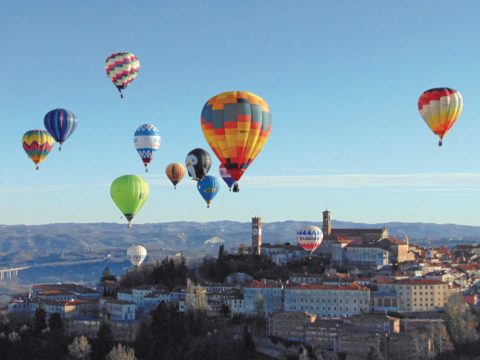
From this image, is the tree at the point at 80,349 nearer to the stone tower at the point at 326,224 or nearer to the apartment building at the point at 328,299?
the apartment building at the point at 328,299

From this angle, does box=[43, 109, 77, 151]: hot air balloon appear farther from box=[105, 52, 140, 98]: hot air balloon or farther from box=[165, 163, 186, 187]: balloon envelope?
box=[165, 163, 186, 187]: balloon envelope

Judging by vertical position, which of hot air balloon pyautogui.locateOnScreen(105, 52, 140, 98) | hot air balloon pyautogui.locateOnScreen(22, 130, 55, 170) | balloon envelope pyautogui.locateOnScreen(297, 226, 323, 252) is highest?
hot air balloon pyautogui.locateOnScreen(105, 52, 140, 98)

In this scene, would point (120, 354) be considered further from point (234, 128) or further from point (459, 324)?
point (234, 128)

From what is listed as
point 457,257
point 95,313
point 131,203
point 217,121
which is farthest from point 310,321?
point 457,257

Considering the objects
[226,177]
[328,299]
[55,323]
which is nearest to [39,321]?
[55,323]

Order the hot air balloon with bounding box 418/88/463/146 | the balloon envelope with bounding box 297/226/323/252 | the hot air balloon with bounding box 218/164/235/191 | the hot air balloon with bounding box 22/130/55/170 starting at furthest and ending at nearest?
the balloon envelope with bounding box 297/226/323/252
the hot air balloon with bounding box 22/130/55/170
the hot air balloon with bounding box 218/164/235/191
the hot air balloon with bounding box 418/88/463/146

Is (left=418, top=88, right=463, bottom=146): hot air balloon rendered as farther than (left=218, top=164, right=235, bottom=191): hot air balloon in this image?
No

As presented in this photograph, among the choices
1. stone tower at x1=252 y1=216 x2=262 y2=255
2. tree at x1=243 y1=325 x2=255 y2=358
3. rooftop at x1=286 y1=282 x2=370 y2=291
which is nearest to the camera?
tree at x1=243 y1=325 x2=255 y2=358

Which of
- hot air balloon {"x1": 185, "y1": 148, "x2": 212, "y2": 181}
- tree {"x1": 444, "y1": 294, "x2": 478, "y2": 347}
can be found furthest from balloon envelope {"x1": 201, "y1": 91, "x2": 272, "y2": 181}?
tree {"x1": 444, "y1": 294, "x2": 478, "y2": 347}

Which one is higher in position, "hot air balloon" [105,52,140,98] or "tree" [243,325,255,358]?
"hot air balloon" [105,52,140,98]
